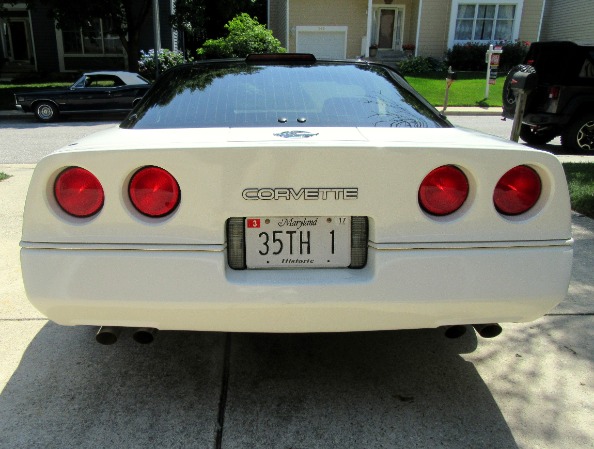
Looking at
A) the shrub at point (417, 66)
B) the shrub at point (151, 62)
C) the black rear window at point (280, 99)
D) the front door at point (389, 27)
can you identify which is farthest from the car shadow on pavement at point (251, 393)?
the front door at point (389, 27)

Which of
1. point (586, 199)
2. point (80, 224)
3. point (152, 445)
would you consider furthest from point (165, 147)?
point (586, 199)

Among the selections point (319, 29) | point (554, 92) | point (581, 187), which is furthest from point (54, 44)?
point (581, 187)

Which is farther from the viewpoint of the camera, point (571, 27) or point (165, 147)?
point (571, 27)

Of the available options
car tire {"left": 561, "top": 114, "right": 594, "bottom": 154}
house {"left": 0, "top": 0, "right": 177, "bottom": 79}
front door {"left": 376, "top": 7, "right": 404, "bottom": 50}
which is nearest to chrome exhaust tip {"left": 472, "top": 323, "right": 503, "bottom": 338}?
car tire {"left": 561, "top": 114, "right": 594, "bottom": 154}

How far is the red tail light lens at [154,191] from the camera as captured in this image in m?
2.11

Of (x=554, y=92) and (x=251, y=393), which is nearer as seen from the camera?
(x=251, y=393)

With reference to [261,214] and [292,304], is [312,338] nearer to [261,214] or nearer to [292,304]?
[292,304]

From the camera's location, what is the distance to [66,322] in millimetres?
2252

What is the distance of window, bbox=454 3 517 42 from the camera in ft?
86.0

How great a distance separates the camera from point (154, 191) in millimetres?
2115

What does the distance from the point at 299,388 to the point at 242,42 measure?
19652 millimetres

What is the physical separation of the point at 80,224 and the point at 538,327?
2.63 meters

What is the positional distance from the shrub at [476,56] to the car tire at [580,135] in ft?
55.2

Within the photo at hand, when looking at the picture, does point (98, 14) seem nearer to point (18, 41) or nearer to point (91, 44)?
point (91, 44)
